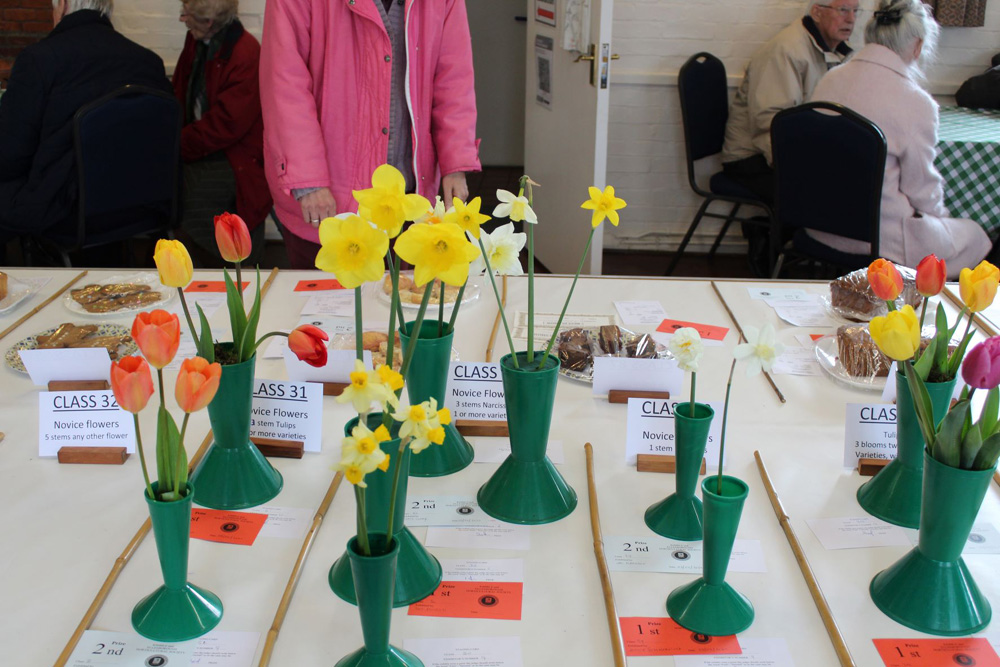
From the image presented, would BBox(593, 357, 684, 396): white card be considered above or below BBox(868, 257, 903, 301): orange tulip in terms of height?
below

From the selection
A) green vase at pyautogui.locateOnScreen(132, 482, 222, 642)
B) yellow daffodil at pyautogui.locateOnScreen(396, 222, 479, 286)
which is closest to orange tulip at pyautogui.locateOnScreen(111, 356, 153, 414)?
green vase at pyautogui.locateOnScreen(132, 482, 222, 642)

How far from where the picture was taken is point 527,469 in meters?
1.06

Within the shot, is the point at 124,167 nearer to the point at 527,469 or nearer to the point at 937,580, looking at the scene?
the point at 527,469

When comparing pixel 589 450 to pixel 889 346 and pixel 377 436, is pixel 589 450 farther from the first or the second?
pixel 377 436

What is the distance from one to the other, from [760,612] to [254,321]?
2.15 ft

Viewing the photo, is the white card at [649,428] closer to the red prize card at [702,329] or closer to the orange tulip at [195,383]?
the red prize card at [702,329]

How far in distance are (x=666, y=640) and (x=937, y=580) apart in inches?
11.4

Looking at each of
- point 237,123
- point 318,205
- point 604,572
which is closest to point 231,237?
point 604,572

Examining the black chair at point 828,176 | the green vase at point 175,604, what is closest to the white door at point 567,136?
→ the black chair at point 828,176

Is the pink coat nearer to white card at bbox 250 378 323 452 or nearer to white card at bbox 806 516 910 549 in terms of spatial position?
white card at bbox 250 378 323 452

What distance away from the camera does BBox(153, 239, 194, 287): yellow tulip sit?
0.90 metres

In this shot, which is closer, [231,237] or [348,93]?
[231,237]

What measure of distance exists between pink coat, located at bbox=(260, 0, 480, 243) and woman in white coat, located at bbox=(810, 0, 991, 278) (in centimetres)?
124

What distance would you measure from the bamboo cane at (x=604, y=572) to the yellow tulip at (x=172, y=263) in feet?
1.79
